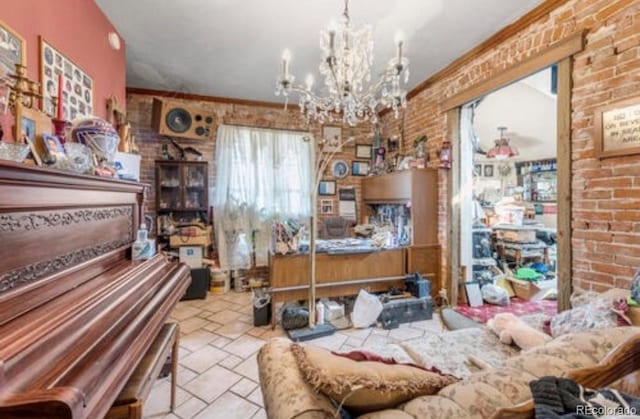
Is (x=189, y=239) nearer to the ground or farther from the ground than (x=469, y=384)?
farther from the ground

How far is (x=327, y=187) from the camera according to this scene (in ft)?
16.8

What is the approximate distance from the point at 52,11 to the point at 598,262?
393 centimetres

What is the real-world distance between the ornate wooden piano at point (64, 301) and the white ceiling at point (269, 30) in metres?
1.80

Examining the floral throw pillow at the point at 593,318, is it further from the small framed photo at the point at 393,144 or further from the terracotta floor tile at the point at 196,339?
the small framed photo at the point at 393,144

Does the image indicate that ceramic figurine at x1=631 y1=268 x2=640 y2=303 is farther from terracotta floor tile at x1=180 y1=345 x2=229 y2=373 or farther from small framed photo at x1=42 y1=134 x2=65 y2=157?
small framed photo at x1=42 y1=134 x2=65 y2=157

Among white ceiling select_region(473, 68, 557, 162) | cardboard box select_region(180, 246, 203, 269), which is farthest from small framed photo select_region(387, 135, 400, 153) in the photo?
cardboard box select_region(180, 246, 203, 269)

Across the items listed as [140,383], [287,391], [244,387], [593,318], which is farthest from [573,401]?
[244,387]

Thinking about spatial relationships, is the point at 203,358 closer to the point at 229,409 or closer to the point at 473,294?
the point at 229,409

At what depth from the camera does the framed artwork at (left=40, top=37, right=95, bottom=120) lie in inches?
69.1

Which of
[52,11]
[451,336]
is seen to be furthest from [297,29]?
[451,336]

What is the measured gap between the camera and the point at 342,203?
17.1 ft

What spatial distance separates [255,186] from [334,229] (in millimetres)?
1391

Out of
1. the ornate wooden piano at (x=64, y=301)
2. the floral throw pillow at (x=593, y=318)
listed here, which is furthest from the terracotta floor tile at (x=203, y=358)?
the floral throw pillow at (x=593, y=318)

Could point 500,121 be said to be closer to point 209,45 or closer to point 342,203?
point 342,203
